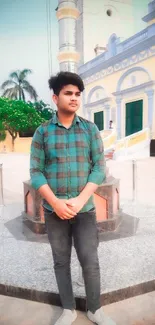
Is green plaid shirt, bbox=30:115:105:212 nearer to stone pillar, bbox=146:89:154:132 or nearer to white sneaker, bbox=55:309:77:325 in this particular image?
white sneaker, bbox=55:309:77:325

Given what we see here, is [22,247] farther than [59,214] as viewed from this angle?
Yes

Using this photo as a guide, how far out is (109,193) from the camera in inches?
110

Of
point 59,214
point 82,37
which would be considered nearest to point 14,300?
point 59,214

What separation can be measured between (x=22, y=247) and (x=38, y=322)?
1.02m

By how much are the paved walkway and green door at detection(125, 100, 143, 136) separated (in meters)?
9.95

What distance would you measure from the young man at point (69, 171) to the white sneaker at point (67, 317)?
0.24 metres

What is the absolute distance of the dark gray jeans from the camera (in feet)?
4.48

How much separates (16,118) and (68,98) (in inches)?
511

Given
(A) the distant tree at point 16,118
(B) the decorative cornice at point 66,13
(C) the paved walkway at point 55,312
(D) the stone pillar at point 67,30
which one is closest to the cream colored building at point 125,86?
(A) the distant tree at point 16,118

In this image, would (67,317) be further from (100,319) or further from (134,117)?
(134,117)

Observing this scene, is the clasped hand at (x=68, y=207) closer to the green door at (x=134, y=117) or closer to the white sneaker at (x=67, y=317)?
the white sneaker at (x=67, y=317)

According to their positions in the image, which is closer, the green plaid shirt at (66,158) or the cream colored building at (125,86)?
the green plaid shirt at (66,158)

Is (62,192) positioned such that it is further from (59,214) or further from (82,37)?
(82,37)

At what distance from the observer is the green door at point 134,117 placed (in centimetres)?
1115
